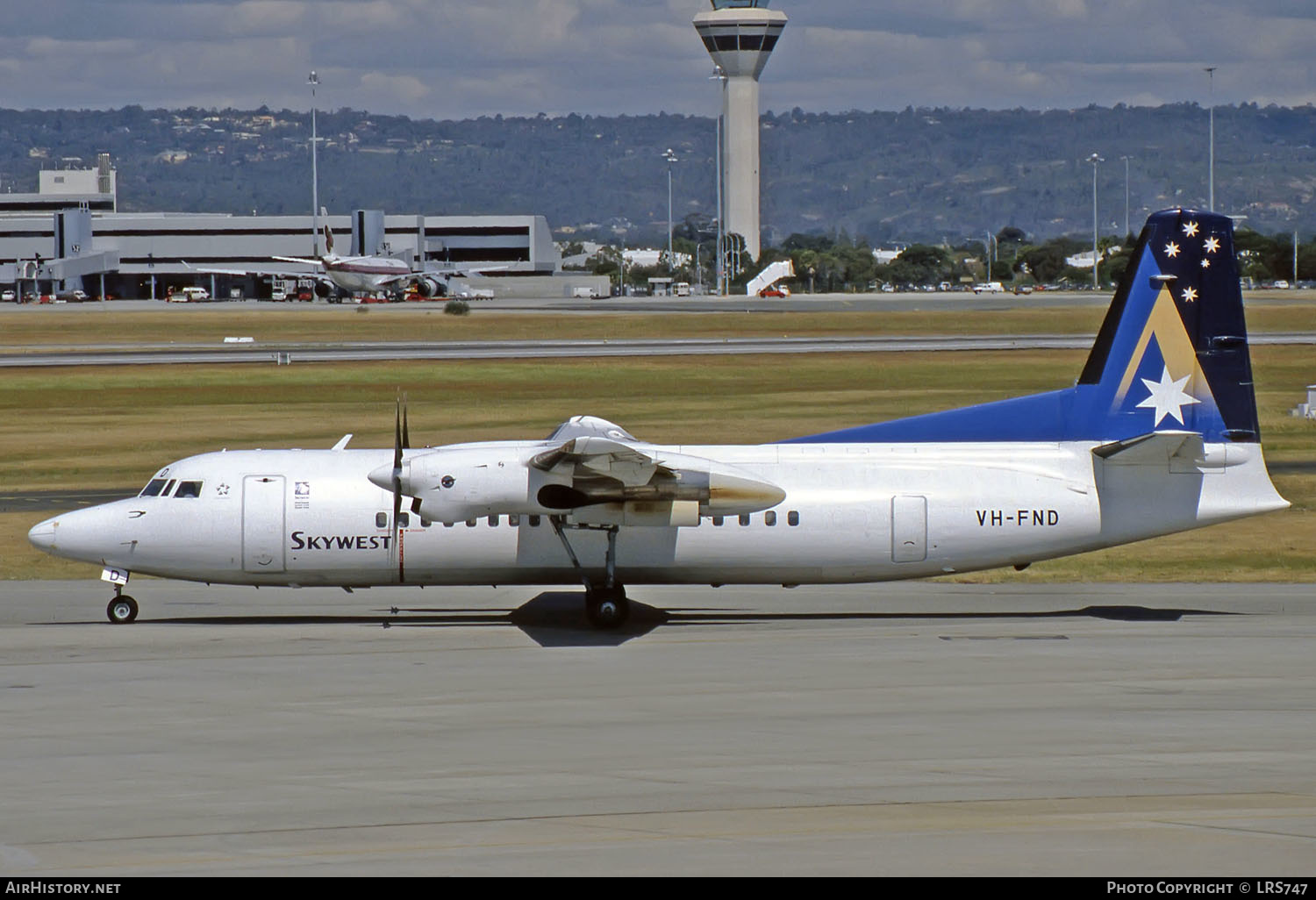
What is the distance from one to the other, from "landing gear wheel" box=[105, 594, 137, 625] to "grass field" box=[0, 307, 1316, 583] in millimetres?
5960

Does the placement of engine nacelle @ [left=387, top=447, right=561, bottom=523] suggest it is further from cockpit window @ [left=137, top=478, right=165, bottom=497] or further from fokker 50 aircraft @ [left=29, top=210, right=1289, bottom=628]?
cockpit window @ [left=137, top=478, right=165, bottom=497]

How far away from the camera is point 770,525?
2294 centimetres

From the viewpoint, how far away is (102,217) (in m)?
186

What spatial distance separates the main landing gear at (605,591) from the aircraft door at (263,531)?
4052 mm

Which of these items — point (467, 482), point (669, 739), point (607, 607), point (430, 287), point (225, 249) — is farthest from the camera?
point (225, 249)

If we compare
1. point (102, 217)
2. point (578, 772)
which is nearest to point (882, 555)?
point (578, 772)

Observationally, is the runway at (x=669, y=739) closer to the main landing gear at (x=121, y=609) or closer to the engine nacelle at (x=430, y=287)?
the main landing gear at (x=121, y=609)

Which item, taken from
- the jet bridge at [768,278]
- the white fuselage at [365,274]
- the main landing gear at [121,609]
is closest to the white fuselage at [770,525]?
the main landing gear at [121,609]

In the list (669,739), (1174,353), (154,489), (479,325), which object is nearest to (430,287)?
(479,325)

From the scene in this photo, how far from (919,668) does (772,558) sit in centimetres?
387

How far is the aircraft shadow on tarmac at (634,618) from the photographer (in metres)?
23.6

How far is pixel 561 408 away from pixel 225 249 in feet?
449

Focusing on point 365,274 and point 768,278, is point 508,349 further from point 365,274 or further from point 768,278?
point 768,278

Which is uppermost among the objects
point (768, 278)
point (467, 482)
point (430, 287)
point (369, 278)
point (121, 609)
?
point (768, 278)
